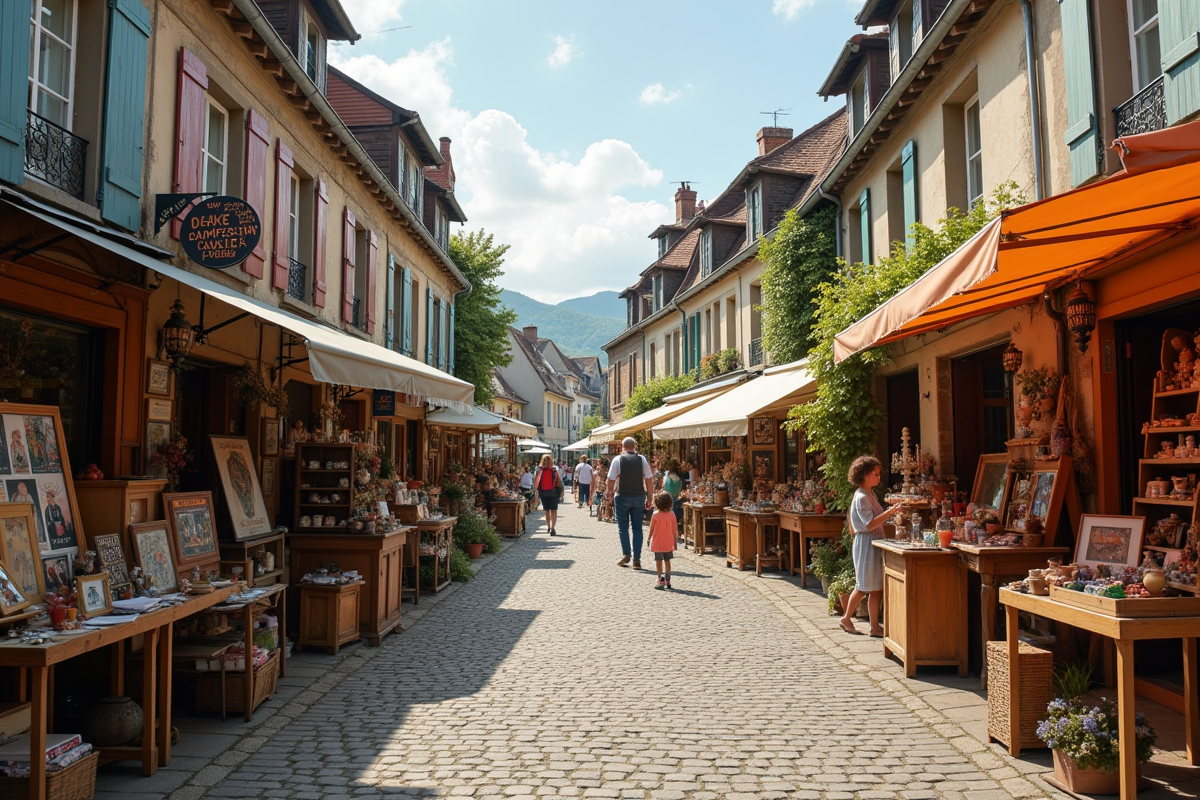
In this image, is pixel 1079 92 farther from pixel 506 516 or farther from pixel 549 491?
pixel 549 491

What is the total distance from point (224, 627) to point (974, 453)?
7.08 metres

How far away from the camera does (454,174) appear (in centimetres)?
2370

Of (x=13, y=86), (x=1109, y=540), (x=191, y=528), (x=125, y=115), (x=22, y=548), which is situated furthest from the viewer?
(x=125, y=115)

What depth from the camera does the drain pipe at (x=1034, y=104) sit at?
717 centimetres

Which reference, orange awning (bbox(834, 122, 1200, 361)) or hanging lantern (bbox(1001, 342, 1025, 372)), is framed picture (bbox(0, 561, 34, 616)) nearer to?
orange awning (bbox(834, 122, 1200, 361))

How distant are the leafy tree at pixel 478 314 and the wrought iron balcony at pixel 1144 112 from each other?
63.3 ft

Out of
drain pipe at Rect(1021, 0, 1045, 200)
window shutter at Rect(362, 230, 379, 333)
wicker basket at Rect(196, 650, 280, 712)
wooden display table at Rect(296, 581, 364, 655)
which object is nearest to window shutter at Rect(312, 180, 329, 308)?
window shutter at Rect(362, 230, 379, 333)

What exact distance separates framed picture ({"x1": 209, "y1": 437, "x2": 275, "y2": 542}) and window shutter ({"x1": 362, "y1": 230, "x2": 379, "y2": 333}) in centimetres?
594

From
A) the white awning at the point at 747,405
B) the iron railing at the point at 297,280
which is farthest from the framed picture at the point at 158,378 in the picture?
the white awning at the point at 747,405

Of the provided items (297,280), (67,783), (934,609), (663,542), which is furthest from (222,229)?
(663,542)

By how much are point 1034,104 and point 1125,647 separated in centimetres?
498

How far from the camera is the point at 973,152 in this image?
944cm

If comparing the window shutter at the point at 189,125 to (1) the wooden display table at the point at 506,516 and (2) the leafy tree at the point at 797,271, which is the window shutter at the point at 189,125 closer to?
(2) the leafy tree at the point at 797,271

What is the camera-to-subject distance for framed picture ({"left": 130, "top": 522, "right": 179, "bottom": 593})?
550cm
